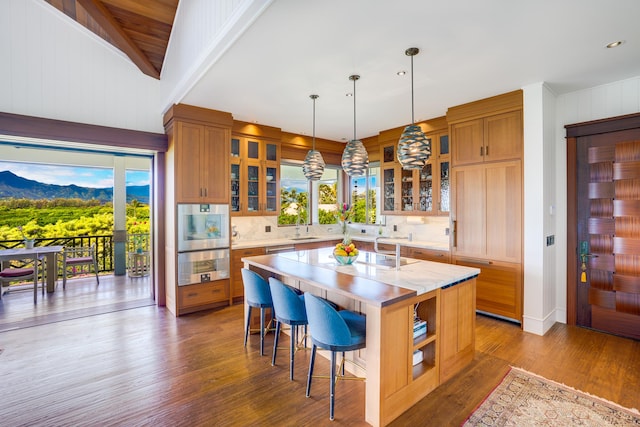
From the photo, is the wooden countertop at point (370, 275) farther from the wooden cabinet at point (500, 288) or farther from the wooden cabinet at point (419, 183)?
the wooden cabinet at point (419, 183)

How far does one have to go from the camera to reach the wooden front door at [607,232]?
336cm

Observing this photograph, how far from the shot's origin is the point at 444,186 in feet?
15.7

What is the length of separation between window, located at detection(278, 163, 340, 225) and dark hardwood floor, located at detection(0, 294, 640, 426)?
8.97 ft

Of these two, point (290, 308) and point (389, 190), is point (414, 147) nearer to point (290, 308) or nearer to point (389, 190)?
point (290, 308)

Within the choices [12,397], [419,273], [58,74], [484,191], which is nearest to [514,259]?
[484,191]

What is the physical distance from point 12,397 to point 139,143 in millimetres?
3137

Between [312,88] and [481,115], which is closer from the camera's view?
[312,88]

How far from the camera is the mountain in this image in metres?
6.53

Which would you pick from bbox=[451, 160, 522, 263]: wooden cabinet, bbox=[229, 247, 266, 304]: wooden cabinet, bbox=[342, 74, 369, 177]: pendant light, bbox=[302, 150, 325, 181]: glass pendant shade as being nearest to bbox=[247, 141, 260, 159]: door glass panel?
bbox=[229, 247, 266, 304]: wooden cabinet

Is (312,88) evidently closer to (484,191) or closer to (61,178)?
(484,191)

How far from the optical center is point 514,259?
372cm

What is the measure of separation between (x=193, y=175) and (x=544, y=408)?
451cm

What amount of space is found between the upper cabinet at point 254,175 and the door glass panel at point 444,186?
9.22 feet

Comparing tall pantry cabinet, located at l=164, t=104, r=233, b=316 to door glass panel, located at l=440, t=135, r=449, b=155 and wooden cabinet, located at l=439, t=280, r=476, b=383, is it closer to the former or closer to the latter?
wooden cabinet, located at l=439, t=280, r=476, b=383
